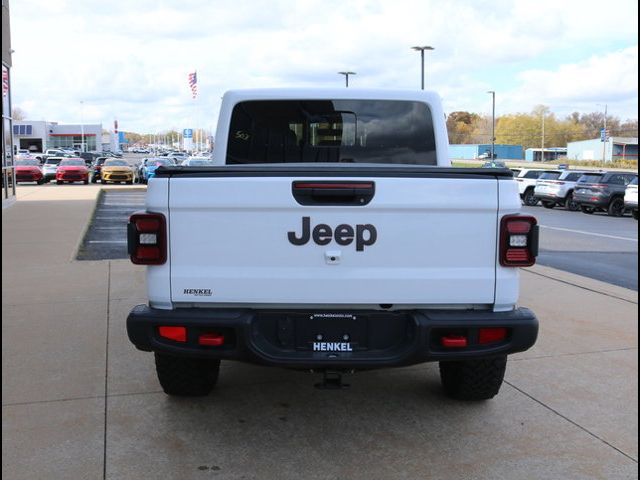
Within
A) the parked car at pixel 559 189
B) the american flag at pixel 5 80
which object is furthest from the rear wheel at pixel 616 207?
the american flag at pixel 5 80

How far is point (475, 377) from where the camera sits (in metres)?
4.41

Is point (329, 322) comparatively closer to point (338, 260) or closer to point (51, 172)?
point (338, 260)

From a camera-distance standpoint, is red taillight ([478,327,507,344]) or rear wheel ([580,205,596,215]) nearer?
red taillight ([478,327,507,344])

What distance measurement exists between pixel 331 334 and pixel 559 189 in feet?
85.7

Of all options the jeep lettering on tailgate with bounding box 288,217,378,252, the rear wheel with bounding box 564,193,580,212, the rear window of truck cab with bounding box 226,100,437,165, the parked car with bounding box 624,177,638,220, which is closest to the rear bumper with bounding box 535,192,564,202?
the rear wheel with bounding box 564,193,580,212

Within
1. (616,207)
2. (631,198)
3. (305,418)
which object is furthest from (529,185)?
(305,418)

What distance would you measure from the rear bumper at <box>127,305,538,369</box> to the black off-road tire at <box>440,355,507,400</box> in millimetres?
784

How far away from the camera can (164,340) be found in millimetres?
3592

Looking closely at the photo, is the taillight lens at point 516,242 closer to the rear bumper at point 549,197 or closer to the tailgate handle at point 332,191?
the tailgate handle at point 332,191

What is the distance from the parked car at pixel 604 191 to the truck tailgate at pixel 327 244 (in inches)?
916

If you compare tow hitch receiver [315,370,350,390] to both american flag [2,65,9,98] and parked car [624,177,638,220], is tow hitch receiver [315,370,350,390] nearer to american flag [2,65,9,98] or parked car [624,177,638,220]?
american flag [2,65,9,98]

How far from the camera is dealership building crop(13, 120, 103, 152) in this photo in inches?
4016

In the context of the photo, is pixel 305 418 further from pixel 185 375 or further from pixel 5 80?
pixel 5 80

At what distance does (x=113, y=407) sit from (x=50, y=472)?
0.90 meters
